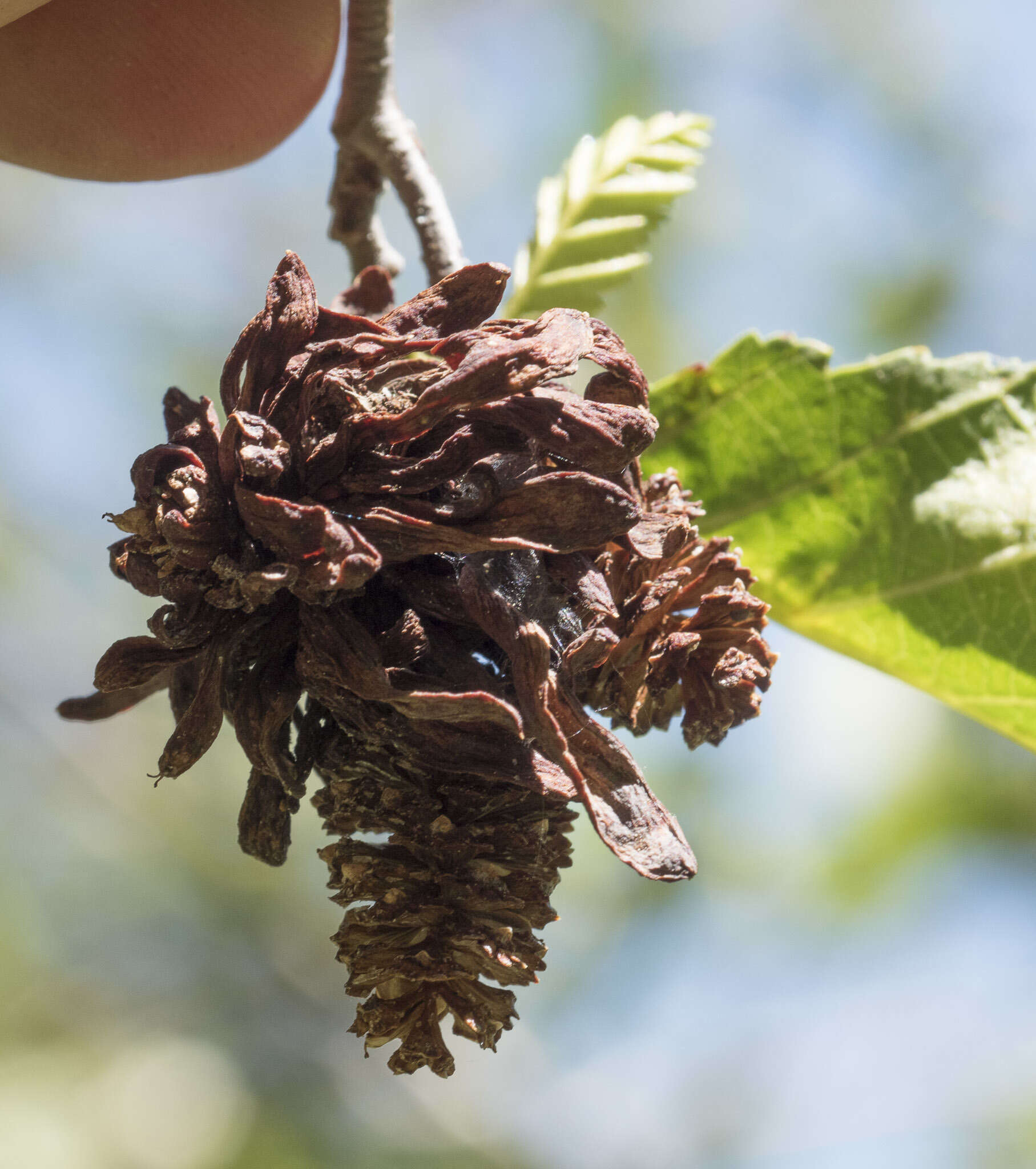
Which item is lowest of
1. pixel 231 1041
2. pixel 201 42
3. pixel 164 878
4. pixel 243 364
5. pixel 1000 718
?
pixel 231 1041

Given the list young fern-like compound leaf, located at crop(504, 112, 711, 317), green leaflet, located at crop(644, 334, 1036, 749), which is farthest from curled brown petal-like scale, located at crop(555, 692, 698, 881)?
young fern-like compound leaf, located at crop(504, 112, 711, 317)

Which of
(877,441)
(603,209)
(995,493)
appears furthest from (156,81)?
(995,493)

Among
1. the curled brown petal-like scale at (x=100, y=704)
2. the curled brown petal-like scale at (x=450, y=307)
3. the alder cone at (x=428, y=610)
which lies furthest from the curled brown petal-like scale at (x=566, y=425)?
the curled brown petal-like scale at (x=100, y=704)

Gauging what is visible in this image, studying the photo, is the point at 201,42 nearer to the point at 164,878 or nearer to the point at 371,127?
the point at 371,127

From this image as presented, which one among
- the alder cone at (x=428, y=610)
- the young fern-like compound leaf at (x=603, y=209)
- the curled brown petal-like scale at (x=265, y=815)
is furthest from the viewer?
the young fern-like compound leaf at (x=603, y=209)

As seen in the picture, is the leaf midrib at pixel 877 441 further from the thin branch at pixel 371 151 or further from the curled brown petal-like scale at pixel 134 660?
the curled brown petal-like scale at pixel 134 660

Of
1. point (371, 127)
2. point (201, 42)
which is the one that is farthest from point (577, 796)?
point (201, 42)

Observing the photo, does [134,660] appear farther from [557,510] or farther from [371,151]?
[371,151]
